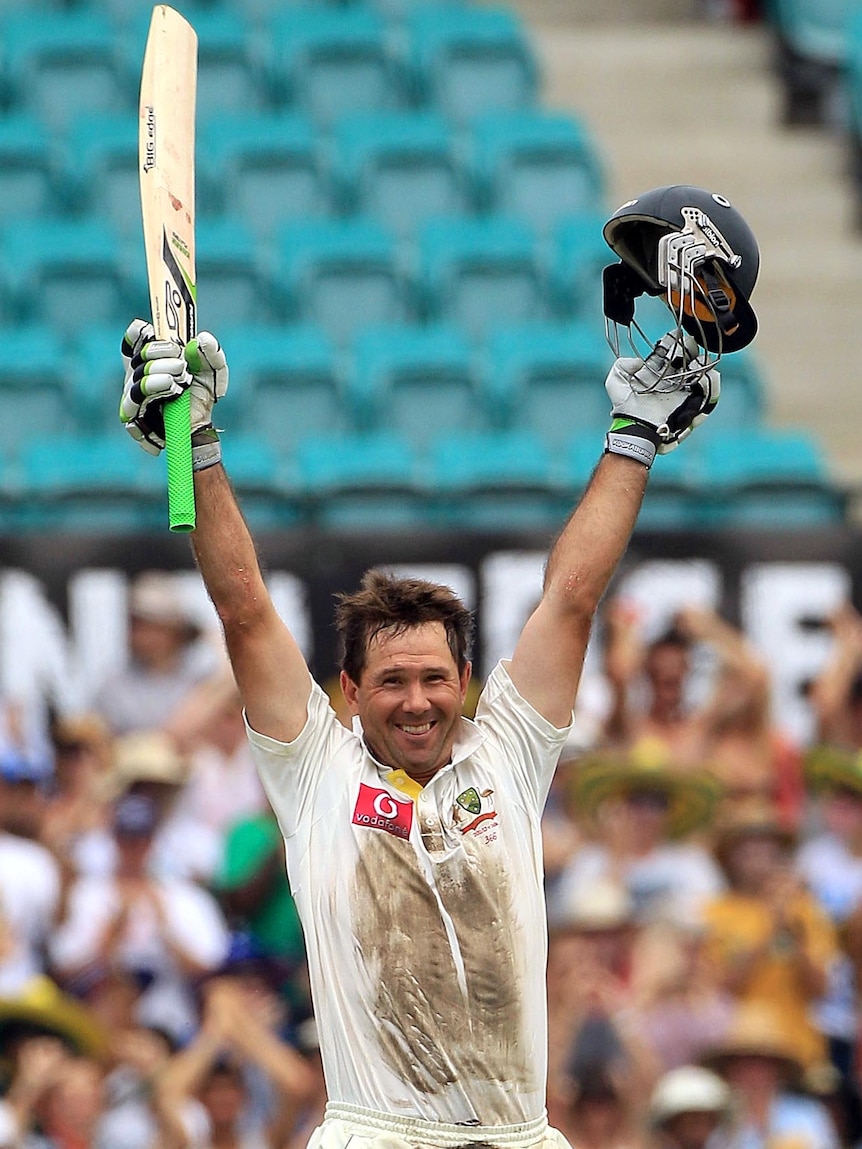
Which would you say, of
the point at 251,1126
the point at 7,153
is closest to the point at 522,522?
the point at 251,1126

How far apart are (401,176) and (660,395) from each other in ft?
24.1

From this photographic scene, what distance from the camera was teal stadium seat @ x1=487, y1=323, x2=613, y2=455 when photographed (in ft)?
32.7

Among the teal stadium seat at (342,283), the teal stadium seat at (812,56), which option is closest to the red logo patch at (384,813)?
the teal stadium seat at (342,283)

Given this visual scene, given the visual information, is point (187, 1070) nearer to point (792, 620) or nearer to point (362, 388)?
point (792, 620)

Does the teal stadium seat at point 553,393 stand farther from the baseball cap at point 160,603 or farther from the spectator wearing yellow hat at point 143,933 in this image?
the spectator wearing yellow hat at point 143,933

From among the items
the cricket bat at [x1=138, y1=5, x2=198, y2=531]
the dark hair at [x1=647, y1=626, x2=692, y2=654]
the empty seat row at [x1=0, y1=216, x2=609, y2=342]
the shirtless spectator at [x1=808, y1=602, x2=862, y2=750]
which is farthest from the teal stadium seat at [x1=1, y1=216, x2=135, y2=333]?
the cricket bat at [x1=138, y1=5, x2=198, y2=531]

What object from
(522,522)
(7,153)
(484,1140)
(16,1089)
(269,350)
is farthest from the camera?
(7,153)

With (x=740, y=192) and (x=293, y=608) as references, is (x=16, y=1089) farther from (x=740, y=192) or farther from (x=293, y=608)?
(x=740, y=192)

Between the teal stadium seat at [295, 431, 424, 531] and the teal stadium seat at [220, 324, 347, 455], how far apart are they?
0.58 meters

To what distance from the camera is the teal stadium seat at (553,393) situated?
9.96 metres

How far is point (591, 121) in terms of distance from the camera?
43.0ft

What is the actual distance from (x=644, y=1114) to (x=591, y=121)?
7045 mm

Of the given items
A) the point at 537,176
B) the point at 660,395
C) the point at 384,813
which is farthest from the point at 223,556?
the point at 537,176

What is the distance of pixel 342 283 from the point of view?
35.0 feet
